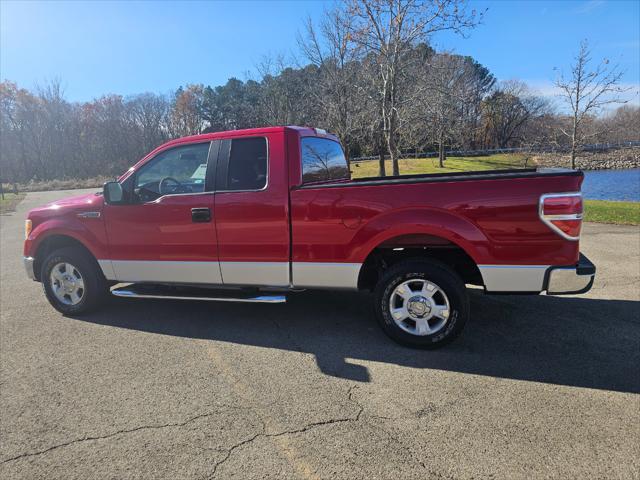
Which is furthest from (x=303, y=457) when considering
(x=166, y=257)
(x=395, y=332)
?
(x=166, y=257)

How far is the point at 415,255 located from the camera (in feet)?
13.1

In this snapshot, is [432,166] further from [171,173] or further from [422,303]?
[422,303]

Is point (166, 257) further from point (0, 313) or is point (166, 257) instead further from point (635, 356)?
point (635, 356)

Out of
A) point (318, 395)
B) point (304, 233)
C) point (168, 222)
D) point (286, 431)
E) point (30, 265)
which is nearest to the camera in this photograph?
point (286, 431)

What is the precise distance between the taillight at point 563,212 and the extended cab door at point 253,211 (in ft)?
7.37

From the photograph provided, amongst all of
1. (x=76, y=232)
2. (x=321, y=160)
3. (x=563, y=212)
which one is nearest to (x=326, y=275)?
(x=321, y=160)

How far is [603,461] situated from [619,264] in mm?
5598

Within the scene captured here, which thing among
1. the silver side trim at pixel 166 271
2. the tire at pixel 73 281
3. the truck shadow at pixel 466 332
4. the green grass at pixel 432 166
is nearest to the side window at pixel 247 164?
the silver side trim at pixel 166 271

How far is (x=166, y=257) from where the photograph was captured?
453 cm

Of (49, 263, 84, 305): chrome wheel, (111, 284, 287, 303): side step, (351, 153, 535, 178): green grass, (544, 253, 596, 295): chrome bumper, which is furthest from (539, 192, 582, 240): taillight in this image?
(351, 153, 535, 178): green grass

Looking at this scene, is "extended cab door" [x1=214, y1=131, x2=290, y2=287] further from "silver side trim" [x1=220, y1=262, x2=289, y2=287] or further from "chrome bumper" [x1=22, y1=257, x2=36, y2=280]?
"chrome bumper" [x1=22, y1=257, x2=36, y2=280]

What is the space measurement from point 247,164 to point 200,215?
2.38ft

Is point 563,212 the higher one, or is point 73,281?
point 563,212

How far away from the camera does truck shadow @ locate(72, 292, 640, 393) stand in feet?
11.3
